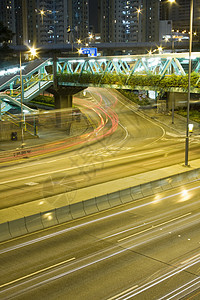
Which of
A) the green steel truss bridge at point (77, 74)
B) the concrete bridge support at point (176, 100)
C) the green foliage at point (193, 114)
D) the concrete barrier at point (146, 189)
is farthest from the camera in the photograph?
the concrete bridge support at point (176, 100)

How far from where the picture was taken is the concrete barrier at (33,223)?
17248 millimetres

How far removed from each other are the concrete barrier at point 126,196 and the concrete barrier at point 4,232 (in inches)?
257

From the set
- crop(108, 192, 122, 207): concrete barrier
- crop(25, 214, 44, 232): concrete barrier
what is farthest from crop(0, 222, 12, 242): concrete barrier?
crop(108, 192, 122, 207): concrete barrier

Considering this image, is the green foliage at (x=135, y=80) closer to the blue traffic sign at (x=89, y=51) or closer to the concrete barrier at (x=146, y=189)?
the concrete barrier at (x=146, y=189)

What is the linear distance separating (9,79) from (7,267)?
45.2 m

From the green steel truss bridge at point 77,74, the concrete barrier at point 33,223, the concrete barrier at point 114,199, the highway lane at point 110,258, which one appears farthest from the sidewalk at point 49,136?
the highway lane at point 110,258

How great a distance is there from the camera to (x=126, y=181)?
23953 millimetres

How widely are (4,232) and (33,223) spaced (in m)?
1.36

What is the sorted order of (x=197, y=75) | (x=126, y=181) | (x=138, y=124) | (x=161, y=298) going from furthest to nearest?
(x=138, y=124) → (x=197, y=75) → (x=126, y=181) → (x=161, y=298)

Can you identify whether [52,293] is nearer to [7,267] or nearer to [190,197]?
[7,267]

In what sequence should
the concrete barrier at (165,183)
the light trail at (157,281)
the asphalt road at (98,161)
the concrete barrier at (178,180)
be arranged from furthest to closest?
the concrete barrier at (178,180)
the asphalt road at (98,161)
the concrete barrier at (165,183)
the light trail at (157,281)

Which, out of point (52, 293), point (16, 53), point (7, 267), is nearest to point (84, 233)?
point (7, 267)

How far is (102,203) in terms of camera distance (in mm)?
20203

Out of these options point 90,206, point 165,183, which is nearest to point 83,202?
point 90,206
